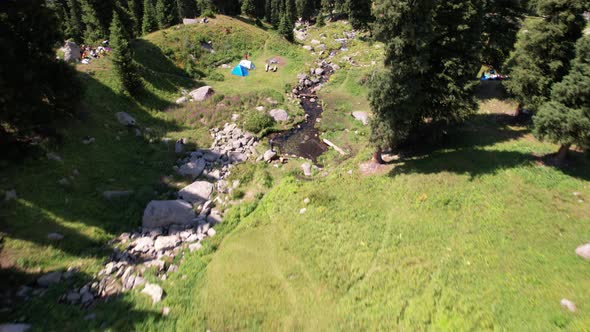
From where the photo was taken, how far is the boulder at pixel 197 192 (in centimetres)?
2231

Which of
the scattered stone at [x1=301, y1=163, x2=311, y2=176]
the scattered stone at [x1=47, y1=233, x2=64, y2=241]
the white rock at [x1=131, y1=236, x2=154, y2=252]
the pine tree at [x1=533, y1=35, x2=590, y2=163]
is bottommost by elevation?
the scattered stone at [x1=301, y1=163, x2=311, y2=176]

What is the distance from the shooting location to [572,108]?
17.1 meters

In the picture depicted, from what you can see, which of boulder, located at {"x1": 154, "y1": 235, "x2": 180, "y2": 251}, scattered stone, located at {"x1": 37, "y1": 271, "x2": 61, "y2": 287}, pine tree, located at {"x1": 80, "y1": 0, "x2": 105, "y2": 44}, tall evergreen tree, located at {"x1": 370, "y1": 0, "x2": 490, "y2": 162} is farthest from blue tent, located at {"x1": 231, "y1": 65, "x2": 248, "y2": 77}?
scattered stone, located at {"x1": 37, "y1": 271, "x2": 61, "y2": 287}

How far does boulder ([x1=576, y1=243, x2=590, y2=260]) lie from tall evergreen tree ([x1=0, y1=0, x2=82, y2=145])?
33495 millimetres

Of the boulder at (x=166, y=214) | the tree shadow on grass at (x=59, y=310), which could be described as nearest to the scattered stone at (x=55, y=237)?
the tree shadow on grass at (x=59, y=310)

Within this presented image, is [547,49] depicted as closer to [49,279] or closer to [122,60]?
[49,279]

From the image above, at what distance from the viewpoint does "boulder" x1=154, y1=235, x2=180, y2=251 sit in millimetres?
17812

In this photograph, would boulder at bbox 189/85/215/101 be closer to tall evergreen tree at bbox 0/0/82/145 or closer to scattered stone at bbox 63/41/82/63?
scattered stone at bbox 63/41/82/63

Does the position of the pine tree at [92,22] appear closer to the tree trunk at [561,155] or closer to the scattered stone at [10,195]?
the scattered stone at [10,195]

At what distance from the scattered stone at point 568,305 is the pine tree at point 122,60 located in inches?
1625

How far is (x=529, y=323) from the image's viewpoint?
10.8 m

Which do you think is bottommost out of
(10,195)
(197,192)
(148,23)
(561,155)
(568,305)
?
(197,192)

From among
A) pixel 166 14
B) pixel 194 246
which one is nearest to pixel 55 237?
pixel 194 246

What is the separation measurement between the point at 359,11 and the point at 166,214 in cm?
6032
